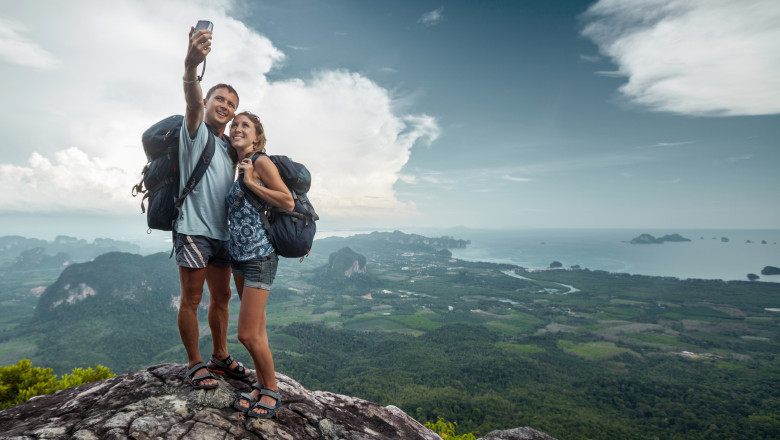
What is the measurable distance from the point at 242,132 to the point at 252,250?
1.32m

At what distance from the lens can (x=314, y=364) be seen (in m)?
71.1

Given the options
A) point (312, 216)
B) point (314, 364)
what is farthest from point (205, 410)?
point (314, 364)

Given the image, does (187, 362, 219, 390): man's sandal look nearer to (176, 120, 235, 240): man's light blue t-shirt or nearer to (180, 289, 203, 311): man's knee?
(180, 289, 203, 311): man's knee

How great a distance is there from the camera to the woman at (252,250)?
3291 mm

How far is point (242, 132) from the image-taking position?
11.6 feet

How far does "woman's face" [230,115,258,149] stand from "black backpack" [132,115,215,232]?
0.23m

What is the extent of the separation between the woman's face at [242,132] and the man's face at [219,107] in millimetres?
166

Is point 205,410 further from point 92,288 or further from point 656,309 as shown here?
point 92,288

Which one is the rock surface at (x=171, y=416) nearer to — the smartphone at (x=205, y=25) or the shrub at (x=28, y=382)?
the shrub at (x=28, y=382)

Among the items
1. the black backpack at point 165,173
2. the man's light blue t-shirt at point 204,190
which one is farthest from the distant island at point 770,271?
the black backpack at point 165,173

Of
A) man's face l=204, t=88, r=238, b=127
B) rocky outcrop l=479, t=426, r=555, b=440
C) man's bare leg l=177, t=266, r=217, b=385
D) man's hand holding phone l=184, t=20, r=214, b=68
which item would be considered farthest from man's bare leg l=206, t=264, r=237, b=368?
→ rocky outcrop l=479, t=426, r=555, b=440

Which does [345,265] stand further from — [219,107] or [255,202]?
[255,202]

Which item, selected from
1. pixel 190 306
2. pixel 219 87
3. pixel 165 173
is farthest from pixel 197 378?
pixel 219 87

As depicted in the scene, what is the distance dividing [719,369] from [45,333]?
184 meters
